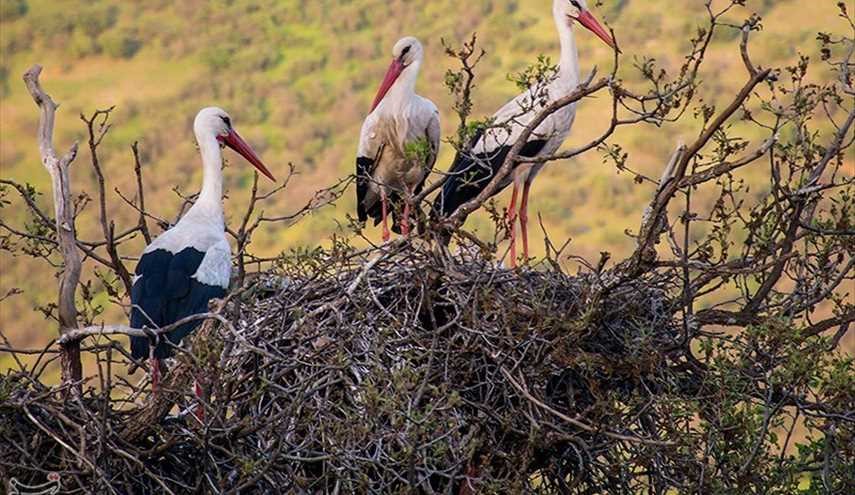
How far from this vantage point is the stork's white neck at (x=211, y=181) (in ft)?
22.1

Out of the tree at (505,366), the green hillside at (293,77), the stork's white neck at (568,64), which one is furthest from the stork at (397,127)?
the green hillside at (293,77)

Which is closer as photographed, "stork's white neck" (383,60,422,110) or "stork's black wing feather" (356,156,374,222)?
"stork's white neck" (383,60,422,110)

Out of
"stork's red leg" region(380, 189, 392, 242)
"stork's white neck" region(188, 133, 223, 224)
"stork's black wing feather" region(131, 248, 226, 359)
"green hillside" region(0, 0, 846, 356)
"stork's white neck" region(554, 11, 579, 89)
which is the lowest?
"stork's black wing feather" region(131, 248, 226, 359)

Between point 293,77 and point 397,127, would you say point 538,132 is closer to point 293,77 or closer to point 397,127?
point 397,127

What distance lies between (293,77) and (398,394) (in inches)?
996

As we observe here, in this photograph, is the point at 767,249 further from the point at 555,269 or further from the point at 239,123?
the point at 239,123

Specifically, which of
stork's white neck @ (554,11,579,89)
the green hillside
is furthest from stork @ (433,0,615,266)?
the green hillside

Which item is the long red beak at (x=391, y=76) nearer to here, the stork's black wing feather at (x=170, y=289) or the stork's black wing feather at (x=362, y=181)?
the stork's black wing feather at (x=362, y=181)

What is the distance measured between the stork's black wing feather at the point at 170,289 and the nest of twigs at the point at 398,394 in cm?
22

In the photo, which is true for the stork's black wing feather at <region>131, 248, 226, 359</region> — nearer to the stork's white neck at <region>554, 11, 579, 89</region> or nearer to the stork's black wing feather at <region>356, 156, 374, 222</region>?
the stork's black wing feather at <region>356, 156, 374, 222</region>

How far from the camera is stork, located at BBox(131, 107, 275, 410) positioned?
590 centimetres

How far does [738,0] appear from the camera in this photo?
17.4ft

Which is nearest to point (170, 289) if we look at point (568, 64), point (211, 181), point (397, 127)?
point (211, 181)

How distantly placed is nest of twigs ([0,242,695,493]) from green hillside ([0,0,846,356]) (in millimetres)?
14144
